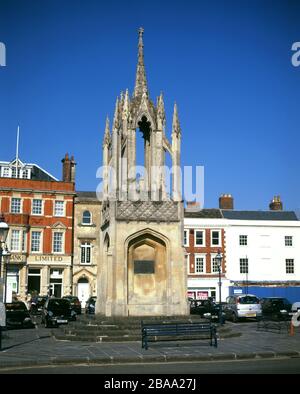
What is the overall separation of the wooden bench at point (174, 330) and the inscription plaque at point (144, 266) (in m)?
4.47

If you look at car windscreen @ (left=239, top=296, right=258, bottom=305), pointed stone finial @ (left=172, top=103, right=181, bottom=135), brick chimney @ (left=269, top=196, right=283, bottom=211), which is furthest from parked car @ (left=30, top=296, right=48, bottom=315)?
brick chimney @ (left=269, top=196, right=283, bottom=211)

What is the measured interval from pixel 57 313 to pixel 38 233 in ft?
70.7

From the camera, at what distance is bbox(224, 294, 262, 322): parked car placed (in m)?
33.7

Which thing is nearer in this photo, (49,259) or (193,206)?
(49,259)

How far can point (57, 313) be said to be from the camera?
30297 mm

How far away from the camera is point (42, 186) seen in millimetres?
51812

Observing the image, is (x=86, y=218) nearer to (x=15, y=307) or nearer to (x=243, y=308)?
(x=15, y=307)

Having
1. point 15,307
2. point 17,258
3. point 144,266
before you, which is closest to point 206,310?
point 15,307

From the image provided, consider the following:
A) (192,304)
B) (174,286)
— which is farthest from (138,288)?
(192,304)

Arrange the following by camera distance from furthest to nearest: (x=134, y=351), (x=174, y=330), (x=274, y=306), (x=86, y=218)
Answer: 1. (x=86, y=218)
2. (x=274, y=306)
3. (x=174, y=330)
4. (x=134, y=351)

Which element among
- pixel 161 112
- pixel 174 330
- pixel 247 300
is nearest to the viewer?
pixel 174 330

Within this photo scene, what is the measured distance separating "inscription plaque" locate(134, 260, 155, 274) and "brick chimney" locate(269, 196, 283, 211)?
39.8m
